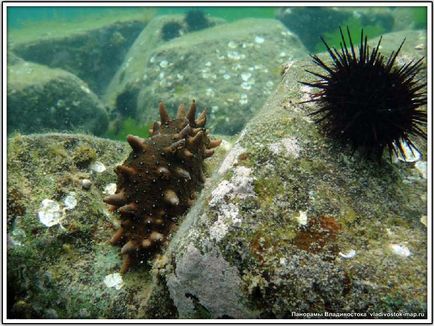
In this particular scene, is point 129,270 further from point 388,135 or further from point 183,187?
point 388,135

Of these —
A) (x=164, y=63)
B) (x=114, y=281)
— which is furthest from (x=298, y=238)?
(x=164, y=63)

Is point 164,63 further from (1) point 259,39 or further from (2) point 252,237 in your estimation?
(2) point 252,237

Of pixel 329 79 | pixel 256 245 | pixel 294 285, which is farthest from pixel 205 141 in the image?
pixel 294 285

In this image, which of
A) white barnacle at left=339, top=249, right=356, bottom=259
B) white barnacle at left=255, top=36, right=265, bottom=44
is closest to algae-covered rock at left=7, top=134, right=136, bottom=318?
white barnacle at left=339, top=249, right=356, bottom=259

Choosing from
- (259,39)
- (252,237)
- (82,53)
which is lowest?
(252,237)

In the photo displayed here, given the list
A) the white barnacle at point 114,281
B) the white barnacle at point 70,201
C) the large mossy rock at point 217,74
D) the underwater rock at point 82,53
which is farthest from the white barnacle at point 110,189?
the underwater rock at point 82,53

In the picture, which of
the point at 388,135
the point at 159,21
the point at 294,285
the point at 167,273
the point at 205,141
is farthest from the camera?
the point at 159,21

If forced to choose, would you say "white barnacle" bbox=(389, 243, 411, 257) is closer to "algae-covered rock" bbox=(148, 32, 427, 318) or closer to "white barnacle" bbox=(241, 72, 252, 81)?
"algae-covered rock" bbox=(148, 32, 427, 318)
